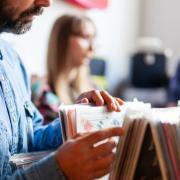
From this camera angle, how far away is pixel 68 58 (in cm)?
222

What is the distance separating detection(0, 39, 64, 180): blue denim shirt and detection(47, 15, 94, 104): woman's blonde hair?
0.92 metres

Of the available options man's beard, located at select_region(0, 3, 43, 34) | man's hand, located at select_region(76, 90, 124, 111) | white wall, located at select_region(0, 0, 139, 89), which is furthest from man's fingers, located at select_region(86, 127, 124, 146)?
white wall, located at select_region(0, 0, 139, 89)

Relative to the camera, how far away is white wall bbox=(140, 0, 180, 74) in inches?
158

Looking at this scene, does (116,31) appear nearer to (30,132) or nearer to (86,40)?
(86,40)

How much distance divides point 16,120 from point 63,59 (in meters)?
1.25

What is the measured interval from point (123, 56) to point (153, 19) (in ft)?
1.68

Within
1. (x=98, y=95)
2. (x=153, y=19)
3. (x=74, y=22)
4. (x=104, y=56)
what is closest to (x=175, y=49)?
(x=153, y=19)

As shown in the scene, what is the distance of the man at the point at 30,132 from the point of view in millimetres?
704

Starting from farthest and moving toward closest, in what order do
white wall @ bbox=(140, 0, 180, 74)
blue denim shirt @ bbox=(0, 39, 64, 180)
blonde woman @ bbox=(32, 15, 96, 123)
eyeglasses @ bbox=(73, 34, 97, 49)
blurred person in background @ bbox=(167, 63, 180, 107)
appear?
white wall @ bbox=(140, 0, 180, 74)
blurred person in background @ bbox=(167, 63, 180, 107)
eyeglasses @ bbox=(73, 34, 97, 49)
blonde woman @ bbox=(32, 15, 96, 123)
blue denim shirt @ bbox=(0, 39, 64, 180)

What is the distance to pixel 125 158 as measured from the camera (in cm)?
76

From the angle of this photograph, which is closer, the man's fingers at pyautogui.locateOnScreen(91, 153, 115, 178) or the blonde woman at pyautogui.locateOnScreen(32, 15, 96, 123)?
the man's fingers at pyautogui.locateOnScreen(91, 153, 115, 178)

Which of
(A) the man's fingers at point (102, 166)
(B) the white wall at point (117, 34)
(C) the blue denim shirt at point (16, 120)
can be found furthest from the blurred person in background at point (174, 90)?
(A) the man's fingers at point (102, 166)

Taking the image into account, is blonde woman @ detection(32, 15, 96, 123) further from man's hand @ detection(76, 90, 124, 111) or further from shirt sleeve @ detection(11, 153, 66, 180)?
shirt sleeve @ detection(11, 153, 66, 180)

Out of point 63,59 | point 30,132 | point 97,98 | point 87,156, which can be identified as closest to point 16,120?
point 30,132
